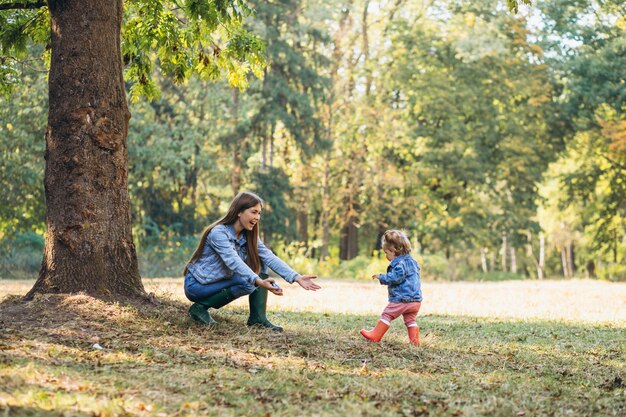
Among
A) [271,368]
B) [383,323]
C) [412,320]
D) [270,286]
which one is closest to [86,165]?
[270,286]

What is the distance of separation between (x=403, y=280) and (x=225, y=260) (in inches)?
76.3

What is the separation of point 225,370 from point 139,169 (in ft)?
63.8

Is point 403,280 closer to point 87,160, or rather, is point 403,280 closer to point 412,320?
point 412,320

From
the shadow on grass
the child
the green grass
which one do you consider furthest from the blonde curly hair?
the shadow on grass

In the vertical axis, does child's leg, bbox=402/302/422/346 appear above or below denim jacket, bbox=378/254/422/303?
below

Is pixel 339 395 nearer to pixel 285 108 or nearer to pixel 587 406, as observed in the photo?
pixel 587 406

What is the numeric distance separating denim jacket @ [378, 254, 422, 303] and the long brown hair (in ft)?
4.41

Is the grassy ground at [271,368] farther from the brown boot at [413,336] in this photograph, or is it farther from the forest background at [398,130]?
the forest background at [398,130]

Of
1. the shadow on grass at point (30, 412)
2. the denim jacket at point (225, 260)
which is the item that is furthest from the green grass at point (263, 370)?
the denim jacket at point (225, 260)

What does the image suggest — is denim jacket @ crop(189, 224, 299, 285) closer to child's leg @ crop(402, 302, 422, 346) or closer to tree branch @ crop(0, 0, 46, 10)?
child's leg @ crop(402, 302, 422, 346)

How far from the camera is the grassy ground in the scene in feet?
17.6

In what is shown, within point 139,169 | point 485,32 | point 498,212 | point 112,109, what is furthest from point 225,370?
point 498,212

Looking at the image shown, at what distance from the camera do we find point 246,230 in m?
8.39

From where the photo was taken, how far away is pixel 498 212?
1398 inches
